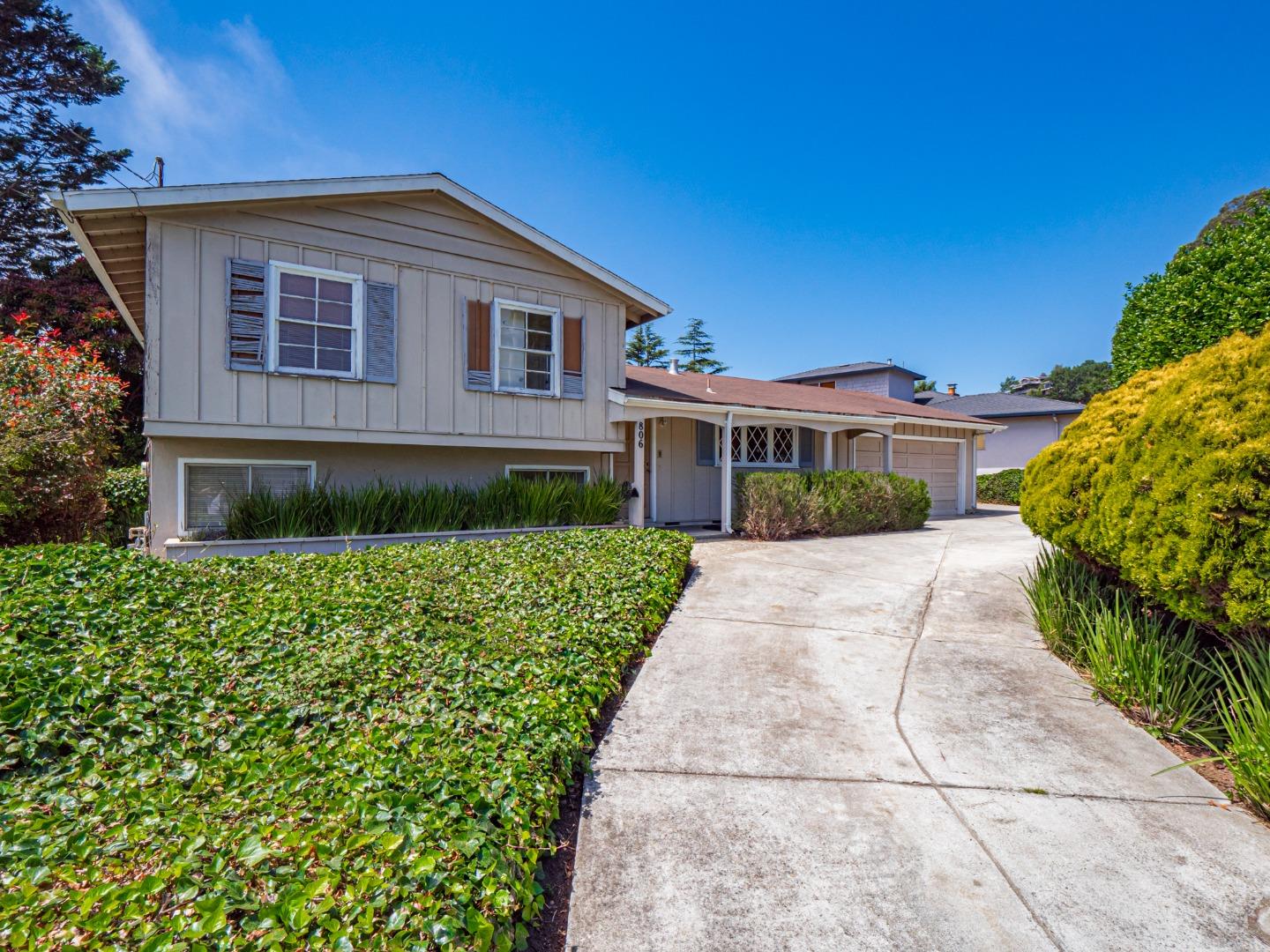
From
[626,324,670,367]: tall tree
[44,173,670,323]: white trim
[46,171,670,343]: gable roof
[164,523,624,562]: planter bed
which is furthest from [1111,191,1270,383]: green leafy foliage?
[626,324,670,367]: tall tree

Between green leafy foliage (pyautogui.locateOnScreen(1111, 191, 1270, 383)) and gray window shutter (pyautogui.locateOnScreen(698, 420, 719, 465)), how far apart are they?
8.44 meters

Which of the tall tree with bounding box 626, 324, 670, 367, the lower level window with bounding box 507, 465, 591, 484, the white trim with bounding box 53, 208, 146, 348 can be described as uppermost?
the tall tree with bounding box 626, 324, 670, 367

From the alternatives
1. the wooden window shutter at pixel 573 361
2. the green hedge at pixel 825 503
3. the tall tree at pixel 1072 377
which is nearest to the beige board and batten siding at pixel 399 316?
the wooden window shutter at pixel 573 361

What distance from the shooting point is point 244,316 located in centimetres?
786

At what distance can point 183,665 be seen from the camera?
339cm

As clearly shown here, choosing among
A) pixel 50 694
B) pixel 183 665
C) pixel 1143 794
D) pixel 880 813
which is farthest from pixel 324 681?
pixel 1143 794

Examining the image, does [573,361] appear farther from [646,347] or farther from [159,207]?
[646,347]

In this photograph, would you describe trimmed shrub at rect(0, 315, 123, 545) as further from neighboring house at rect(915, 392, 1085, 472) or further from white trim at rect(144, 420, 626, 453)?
neighboring house at rect(915, 392, 1085, 472)

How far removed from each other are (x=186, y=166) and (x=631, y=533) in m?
17.8

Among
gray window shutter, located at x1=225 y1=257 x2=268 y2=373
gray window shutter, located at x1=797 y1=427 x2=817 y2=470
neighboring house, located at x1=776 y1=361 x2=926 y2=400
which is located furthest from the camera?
neighboring house, located at x1=776 y1=361 x2=926 y2=400

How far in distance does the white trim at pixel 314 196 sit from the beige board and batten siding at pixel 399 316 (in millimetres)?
206

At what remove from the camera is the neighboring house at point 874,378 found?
24141 millimetres

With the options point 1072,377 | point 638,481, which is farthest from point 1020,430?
point 1072,377

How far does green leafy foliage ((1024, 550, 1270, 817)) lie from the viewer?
10.2 ft
